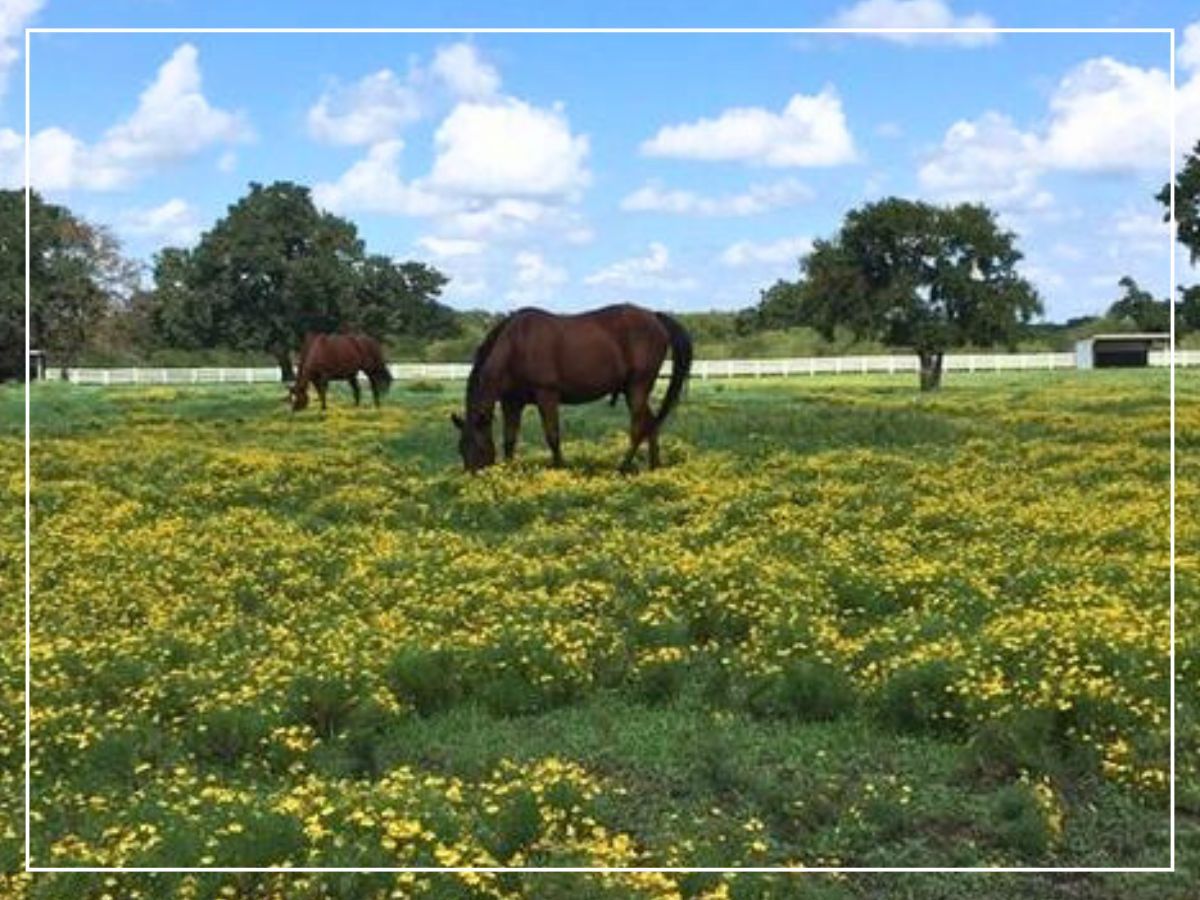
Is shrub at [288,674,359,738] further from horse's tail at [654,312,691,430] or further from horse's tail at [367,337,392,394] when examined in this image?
horse's tail at [654,312,691,430]

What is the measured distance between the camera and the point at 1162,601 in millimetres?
11227

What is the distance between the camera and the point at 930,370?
33.8 ft

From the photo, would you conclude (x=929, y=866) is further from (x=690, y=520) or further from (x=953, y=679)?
(x=690, y=520)

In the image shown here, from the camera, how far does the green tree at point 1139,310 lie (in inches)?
328

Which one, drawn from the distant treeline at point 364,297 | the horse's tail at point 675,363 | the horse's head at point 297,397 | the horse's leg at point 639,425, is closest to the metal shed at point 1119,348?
the distant treeline at point 364,297

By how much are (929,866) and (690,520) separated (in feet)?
18.4

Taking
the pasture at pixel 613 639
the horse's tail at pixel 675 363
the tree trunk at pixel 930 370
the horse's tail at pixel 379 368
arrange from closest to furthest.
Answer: the pasture at pixel 613 639 → the horse's tail at pixel 675 363 → the horse's tail at pixel 379 368 → the tree trunk at pixel 930 370

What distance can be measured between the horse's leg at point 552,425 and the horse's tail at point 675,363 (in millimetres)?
1747

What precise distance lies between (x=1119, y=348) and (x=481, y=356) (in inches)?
173

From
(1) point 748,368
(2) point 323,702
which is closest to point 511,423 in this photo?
(1) point 748,368

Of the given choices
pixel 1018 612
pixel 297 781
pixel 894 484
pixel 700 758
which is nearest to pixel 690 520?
pixel 894 484

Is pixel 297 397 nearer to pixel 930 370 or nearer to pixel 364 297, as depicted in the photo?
pixel 364 297

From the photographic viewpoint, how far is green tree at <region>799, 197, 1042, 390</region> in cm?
897

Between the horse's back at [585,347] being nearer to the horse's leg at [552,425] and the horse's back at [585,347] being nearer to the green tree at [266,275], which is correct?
the horse's leg at [552,425]
